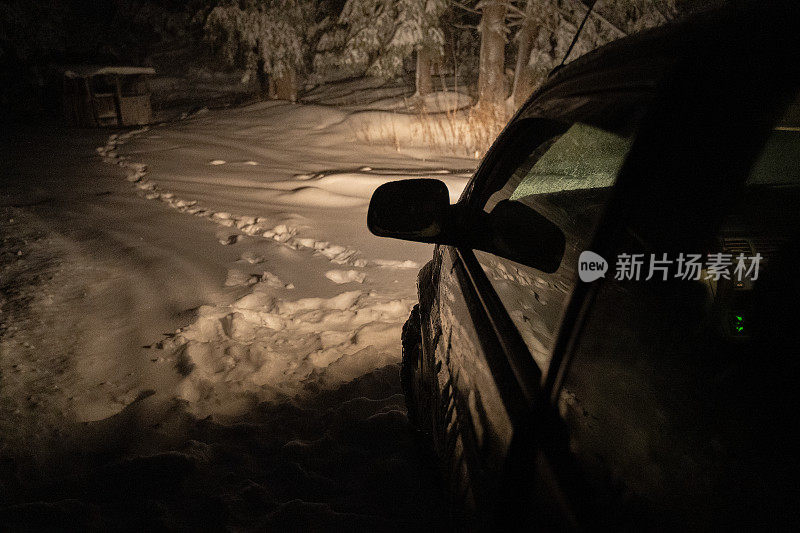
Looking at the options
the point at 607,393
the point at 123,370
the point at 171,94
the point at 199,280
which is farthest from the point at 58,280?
the point at 171,94

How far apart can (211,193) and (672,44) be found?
258 inches

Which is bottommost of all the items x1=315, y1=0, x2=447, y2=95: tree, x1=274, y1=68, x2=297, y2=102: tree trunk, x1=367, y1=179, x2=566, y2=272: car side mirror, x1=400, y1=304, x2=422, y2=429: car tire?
x1=400, y1=304, x2=422, y2=429: car tire

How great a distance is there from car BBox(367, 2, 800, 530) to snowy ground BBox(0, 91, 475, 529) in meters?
0.92

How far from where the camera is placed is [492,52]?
11.0m

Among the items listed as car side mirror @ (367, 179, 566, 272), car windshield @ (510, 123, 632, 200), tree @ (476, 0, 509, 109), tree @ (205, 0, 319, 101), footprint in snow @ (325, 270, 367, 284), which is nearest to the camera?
car side mirror @ (367, 179, 566, 272)

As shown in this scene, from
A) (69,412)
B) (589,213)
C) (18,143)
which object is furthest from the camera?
(18,143)

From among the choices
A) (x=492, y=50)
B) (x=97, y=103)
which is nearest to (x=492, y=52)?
(x=492, y=50)

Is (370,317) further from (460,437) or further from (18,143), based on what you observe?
(18,143)

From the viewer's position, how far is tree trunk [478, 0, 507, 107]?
10.7 meters

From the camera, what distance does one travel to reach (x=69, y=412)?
8.48 ft

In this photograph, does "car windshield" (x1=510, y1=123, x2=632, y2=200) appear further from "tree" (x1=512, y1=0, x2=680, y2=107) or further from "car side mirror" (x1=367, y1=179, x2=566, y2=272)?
"tree" (x1=512, y1=0, x2=680, y2=107)

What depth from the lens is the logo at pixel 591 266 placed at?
2.72 ft

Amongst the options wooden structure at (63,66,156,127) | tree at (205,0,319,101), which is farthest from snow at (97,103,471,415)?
tree at (205,0,319,101)

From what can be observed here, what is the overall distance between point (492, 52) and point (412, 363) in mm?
10590
